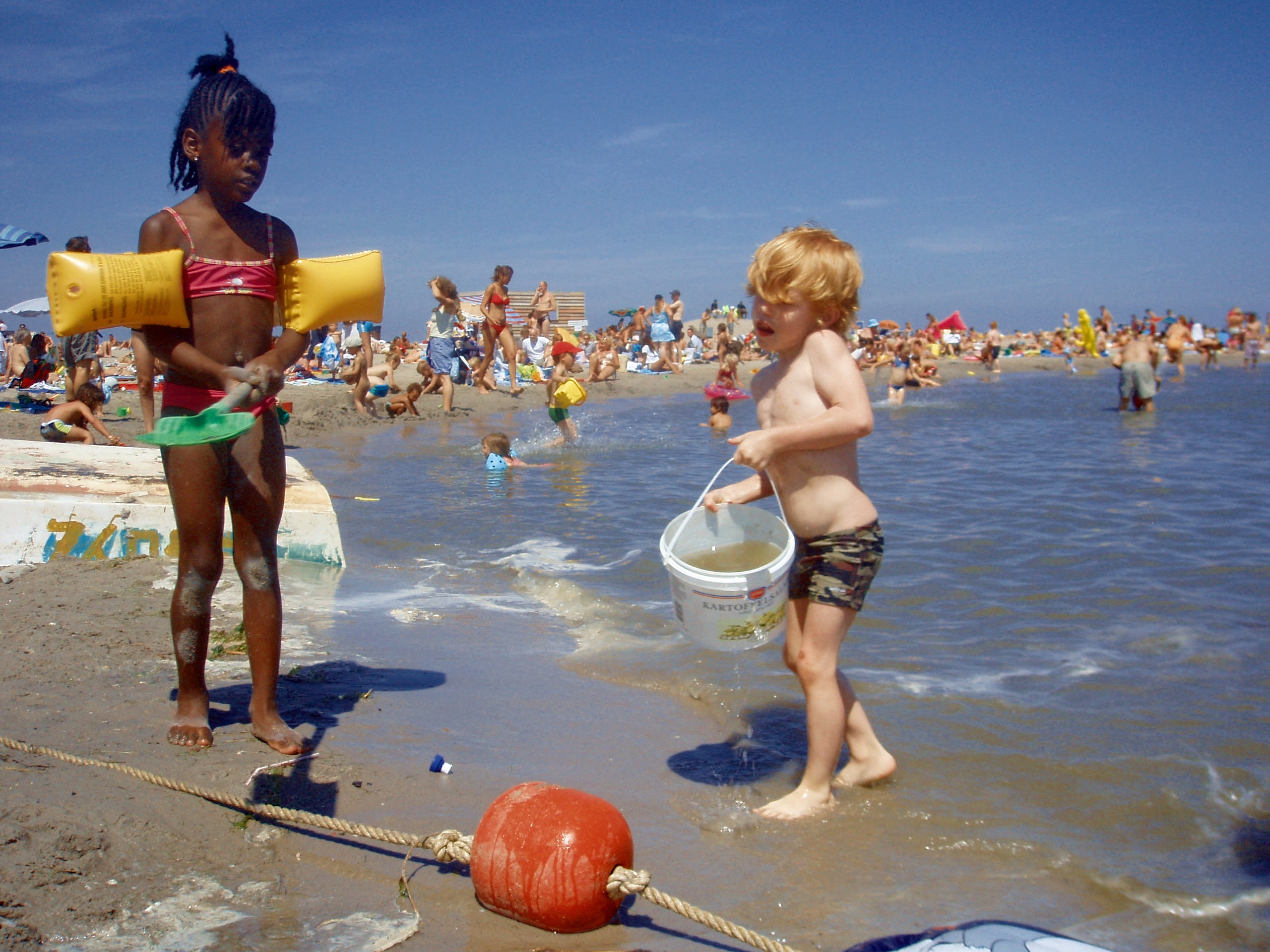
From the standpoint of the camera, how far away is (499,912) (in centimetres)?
219

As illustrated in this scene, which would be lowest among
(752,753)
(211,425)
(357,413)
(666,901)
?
(752,753)

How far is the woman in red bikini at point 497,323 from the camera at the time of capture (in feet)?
50.3

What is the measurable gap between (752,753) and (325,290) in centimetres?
213

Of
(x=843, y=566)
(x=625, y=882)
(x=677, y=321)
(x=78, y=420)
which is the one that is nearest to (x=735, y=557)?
(x=843, y=566)

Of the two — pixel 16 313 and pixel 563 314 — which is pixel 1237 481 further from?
pixel 563 314

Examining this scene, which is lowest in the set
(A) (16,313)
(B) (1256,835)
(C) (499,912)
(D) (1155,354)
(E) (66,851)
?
(B) (1256,835)

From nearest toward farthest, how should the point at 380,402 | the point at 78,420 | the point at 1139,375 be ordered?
1. the point at 78,420
2. the point at 380,402
3. the point at 1139,375

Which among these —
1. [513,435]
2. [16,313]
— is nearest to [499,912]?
[513,435]

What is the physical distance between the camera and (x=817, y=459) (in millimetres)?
2854

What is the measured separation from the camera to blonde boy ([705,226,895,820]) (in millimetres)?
2760

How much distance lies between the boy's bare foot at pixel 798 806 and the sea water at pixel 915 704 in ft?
0.15

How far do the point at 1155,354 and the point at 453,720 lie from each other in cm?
1823

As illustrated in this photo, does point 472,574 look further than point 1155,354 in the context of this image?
No

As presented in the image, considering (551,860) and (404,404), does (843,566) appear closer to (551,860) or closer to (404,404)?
(551,860)
